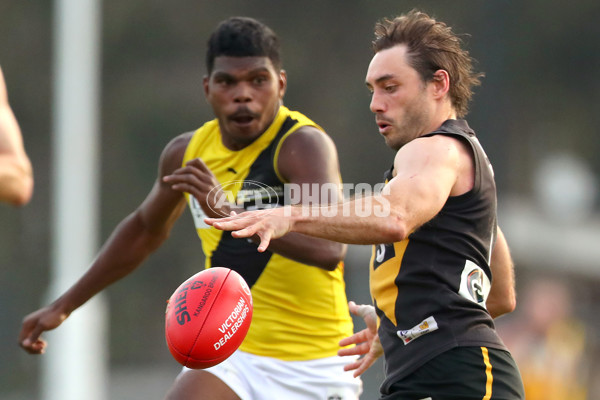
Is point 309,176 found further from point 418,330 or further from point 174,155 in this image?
point 418,330

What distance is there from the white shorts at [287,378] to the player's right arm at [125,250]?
3.28 ft

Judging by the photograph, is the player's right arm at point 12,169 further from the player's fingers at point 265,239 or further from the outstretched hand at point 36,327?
the outstretched hand at point 36,327

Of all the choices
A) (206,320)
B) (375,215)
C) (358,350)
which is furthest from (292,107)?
(375,215)

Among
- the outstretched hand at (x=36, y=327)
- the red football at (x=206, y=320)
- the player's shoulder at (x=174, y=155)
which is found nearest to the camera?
the red football at (x=206, y=320)

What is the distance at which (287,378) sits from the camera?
5438mm

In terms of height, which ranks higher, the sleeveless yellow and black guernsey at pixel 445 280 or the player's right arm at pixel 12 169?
the player's right arm at pixel 12 169

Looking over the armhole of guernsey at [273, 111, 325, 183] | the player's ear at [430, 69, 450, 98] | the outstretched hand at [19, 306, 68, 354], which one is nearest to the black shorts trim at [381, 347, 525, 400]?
the player's ear at [430, 69, 450, 98]

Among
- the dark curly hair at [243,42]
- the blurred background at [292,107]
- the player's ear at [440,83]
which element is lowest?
the blurred background at [292,107]

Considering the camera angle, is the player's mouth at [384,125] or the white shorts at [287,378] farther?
the white shorts at [287,378]

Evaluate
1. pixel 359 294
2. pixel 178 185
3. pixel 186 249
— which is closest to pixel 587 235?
pixel 359 294

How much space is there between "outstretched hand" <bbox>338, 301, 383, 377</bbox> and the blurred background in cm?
1092

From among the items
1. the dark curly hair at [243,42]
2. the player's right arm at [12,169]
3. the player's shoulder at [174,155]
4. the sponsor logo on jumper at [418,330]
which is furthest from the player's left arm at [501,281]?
the player's right arm at [12,169]

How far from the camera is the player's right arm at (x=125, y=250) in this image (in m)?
5.74

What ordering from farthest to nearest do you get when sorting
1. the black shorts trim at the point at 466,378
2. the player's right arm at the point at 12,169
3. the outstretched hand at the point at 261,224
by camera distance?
the black shorts trim at the point at 466,378, the player's right arm at the point at 12,169, the outstretched hand at the point at 261,224
